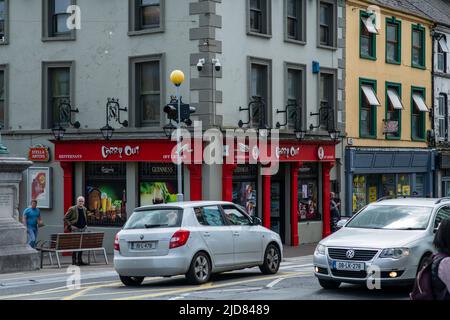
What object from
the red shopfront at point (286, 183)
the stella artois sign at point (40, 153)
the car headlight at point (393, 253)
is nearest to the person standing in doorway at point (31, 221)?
the stella artois sign at point (40, 153)

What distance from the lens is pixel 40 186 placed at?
1138 inches

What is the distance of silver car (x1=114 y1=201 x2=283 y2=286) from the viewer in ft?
52.0

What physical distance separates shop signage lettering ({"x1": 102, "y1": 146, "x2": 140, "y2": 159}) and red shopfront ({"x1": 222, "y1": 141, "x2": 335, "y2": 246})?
107 inches

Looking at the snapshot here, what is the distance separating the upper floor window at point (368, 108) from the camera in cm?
3303

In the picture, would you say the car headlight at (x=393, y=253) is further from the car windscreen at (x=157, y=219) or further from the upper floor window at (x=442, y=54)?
the upper floor window at (x=442, y=54)

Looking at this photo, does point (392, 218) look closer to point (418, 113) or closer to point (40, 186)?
point (40, 186)

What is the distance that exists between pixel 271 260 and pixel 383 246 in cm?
472

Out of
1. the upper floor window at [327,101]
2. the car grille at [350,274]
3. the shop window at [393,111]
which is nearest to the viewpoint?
the car grille at [350,274]

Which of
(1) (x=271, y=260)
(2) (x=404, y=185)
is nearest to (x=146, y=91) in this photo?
(1) (x=271, y=260)

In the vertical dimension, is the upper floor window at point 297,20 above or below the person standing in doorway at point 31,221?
above

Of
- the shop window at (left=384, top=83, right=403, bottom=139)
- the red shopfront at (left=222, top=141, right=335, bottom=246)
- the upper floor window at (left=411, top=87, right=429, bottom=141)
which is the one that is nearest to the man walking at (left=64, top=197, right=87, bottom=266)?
the red shopfront at (left=222, top=141, right=335, bottom=246)

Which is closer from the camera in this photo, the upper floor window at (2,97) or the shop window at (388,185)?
the upper floor window at (2,97)

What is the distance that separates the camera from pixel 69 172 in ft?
92.5
